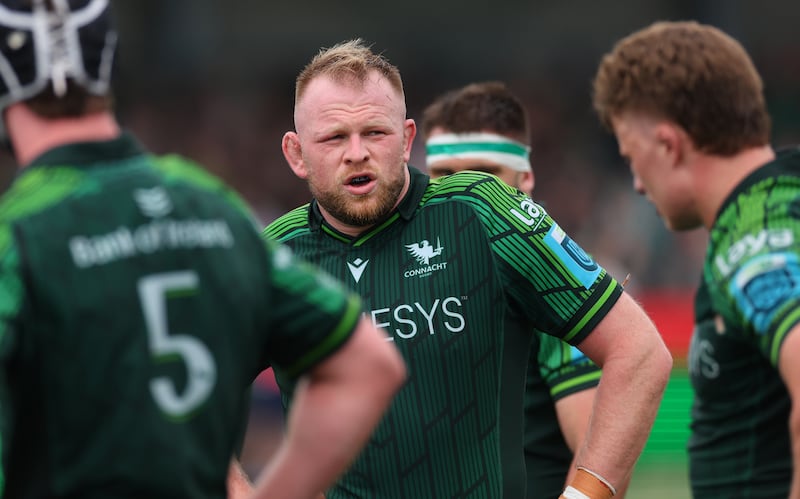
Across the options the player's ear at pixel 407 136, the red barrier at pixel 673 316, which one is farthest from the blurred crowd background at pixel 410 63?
the player's ear at pixel 407 136

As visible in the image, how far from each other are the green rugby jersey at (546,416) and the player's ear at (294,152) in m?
1.21

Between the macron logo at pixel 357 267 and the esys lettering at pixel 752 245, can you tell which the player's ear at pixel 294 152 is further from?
the esys lettering at pixel 752 245

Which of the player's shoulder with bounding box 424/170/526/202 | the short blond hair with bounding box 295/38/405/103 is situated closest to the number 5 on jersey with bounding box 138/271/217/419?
the player's shoulder with bounding box 424/170/526/202

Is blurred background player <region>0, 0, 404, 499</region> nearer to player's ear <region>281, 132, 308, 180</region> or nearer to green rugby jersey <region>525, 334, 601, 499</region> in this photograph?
player's ear <region>281, 132, 308, 180</region>

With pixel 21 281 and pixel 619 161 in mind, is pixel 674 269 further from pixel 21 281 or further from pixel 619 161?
pixel 21 281

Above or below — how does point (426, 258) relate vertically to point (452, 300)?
above

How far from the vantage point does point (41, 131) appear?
2551mm

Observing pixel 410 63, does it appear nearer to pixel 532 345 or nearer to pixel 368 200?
pixel 532 345

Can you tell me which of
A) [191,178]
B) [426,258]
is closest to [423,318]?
[426,258]

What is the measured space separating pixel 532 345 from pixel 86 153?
9.25 ft

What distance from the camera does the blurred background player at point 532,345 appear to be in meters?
4.89

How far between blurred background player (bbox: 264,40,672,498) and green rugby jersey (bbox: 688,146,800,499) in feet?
0.67

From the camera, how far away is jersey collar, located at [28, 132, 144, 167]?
2502 millimetres

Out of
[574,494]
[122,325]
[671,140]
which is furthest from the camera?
[574,494]
